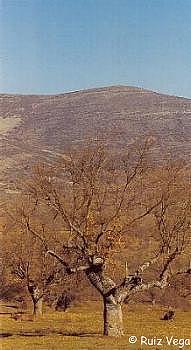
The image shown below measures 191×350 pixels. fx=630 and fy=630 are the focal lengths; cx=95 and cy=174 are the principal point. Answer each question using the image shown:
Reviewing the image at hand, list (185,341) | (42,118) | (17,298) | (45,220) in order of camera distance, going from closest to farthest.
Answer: (185,341) < (45,220) < (17,298) < (42,118)

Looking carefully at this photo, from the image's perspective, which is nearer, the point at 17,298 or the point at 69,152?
the point at 69,152

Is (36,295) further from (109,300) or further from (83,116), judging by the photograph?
(83,116)

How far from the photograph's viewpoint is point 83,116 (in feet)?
480

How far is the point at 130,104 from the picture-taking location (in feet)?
558

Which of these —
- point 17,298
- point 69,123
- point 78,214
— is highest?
point 69,123

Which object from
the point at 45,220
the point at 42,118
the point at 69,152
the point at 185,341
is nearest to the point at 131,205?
the point at 69,152

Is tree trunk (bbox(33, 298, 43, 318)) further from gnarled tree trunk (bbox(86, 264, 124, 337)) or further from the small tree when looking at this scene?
gnarled tree trunk (bbox(86, 264, 124, 337))

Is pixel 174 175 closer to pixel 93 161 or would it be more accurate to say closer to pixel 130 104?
pixel 93 161

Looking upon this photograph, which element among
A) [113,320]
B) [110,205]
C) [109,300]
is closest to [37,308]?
[113,320]

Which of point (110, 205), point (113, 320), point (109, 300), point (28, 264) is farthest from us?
point (28, 264)

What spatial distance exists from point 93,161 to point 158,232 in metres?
3.80

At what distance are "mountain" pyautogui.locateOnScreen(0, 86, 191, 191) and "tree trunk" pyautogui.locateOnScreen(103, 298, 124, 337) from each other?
69.9m

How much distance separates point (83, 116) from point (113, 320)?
12581 cm

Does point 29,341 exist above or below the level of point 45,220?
below
